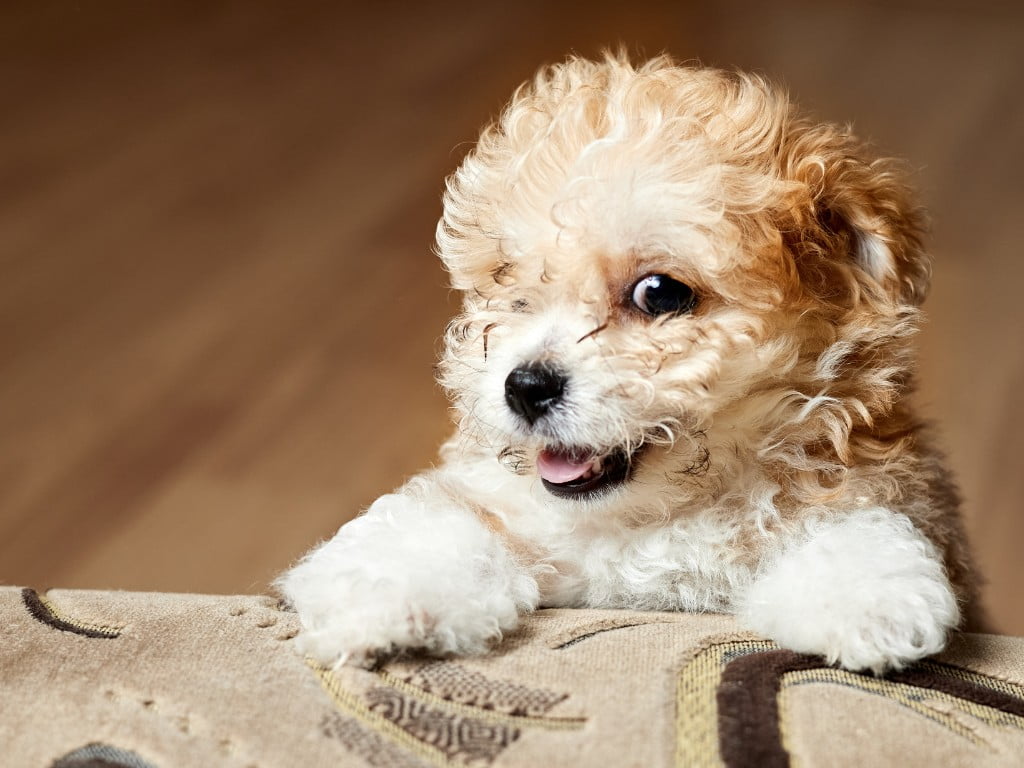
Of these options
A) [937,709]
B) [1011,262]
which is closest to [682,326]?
Answer: [937,709]

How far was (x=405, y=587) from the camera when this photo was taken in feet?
4.54

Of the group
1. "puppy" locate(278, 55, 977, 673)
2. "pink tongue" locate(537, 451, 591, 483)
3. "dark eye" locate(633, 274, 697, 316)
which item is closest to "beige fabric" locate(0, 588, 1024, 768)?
"puppy" locate(278, 55, 977, 673)

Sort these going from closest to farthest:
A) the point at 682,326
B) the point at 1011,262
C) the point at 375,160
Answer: the point at 682,326, the point at 1011,262, the point at 375,160

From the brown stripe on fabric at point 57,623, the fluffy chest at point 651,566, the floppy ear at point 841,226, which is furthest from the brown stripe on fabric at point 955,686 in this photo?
the brown stripe on fabric at point 57,623

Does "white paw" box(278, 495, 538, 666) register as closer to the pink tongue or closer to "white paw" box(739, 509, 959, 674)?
the pink tongue

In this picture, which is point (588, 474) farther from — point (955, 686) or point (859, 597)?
point (955, 686)

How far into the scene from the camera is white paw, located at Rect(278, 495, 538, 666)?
1.29 m

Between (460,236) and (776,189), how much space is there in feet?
1.61

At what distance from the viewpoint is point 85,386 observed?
3.37 m

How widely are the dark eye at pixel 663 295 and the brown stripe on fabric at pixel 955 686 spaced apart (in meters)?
0.54

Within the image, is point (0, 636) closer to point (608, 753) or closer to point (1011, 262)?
point (608, 753)

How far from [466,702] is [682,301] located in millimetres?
643

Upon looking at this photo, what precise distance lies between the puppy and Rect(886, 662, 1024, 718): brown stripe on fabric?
0.27ft

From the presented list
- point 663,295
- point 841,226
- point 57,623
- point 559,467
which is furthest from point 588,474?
point 57,623
